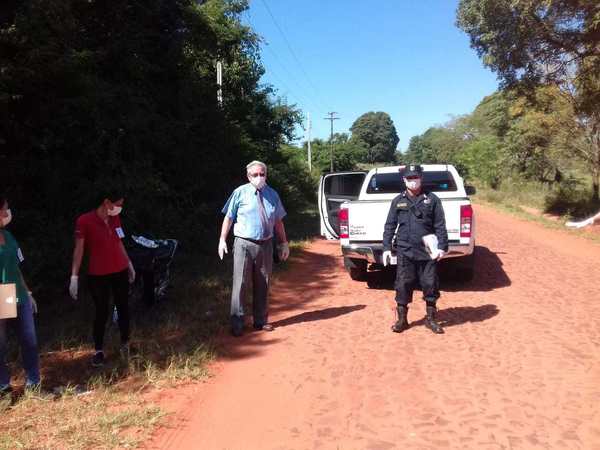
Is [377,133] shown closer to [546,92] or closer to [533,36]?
[546,92]

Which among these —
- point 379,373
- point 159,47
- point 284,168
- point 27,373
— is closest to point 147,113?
point 159,47

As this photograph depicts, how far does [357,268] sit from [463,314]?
7.49ft

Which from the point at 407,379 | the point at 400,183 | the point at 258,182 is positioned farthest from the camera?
the point at 400,183

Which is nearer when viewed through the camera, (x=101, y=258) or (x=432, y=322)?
(x=101, y=258)

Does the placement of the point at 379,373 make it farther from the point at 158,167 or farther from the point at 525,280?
the point at 158,167

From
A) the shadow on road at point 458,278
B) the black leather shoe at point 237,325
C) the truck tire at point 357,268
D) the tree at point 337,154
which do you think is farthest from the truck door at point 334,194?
the tree at point 337,154

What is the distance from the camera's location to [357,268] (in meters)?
8.17

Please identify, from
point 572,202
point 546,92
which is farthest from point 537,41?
point 572,202

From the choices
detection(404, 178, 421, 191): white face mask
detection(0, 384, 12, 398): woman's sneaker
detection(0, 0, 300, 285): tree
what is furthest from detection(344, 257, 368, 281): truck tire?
detection(0, 384, 12, 398): woman's sneaker

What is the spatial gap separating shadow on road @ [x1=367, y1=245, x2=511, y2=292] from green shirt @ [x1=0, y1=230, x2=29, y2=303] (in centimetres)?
502

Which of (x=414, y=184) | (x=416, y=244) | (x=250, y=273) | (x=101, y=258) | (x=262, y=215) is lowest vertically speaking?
(x=250, y=273)

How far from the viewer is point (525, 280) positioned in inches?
319

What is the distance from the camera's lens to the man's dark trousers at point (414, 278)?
5543 millimetres

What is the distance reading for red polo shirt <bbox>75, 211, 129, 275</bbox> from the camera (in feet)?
15.0
